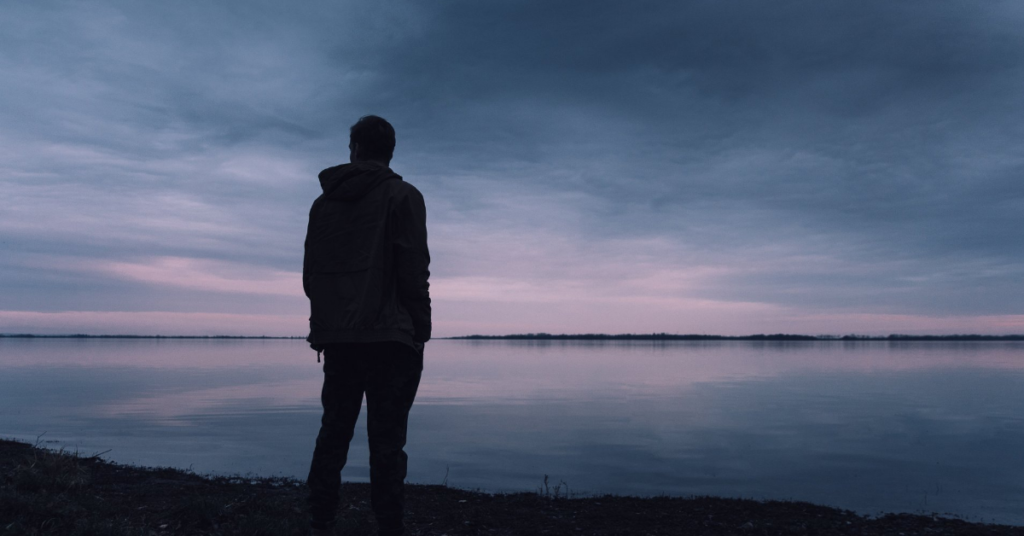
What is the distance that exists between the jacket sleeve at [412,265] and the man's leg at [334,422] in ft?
1.45

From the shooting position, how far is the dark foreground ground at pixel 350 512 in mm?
5828

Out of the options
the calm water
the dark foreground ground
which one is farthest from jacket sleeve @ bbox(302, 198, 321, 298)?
the calm water

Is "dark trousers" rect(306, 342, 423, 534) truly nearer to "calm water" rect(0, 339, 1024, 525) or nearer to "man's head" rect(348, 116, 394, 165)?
"man's head" rect(348, 116, 394, 165)


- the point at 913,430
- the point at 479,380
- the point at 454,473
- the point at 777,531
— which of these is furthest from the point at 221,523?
the point at 479,380

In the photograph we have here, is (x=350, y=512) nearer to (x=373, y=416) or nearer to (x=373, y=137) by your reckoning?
(x=373, y=416)

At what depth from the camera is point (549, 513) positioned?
7875 mm

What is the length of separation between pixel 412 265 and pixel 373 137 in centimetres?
106

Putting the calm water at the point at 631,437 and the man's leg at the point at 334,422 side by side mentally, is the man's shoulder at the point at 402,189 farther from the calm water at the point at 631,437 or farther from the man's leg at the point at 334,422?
the calm water at the point at 631,437

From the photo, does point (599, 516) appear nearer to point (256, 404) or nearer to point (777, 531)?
point (777, 531)

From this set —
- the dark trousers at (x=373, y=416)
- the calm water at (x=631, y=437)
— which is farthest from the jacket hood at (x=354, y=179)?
the calm water at (x=631, y=437)

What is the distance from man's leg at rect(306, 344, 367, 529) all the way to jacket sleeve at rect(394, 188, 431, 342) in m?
0.44

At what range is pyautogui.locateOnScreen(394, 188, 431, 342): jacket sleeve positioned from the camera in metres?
4.14

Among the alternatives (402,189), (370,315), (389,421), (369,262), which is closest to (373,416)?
(389,421)

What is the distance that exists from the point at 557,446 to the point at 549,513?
7.92 metres
